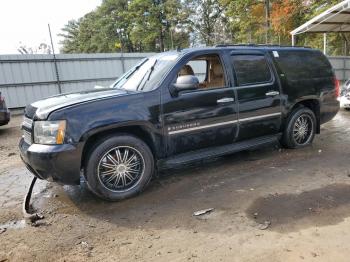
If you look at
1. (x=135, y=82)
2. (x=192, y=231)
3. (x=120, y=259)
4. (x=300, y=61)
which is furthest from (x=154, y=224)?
(x=300, y=61)

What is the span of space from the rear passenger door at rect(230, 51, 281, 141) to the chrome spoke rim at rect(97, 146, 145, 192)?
177 centimetres

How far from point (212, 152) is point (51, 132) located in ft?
7.43

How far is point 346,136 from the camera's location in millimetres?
7164

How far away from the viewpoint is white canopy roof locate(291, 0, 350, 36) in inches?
568

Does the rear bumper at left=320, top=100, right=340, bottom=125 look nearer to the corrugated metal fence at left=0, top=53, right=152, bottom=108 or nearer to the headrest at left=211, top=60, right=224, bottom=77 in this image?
the headrest at left=211, top=60, right=224, bottom=77

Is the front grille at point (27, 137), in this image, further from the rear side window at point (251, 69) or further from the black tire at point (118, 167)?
the rear side window at point (251, 69)

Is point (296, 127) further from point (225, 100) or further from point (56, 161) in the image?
point (56, 161)

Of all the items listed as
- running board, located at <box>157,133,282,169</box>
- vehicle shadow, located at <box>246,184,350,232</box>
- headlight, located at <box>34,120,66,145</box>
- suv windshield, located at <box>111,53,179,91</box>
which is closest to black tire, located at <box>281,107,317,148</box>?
running board, located at <box>157,133,282,169</box>

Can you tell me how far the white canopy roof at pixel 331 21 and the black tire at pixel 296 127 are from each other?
10131mm

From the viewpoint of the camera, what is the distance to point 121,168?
4312mm

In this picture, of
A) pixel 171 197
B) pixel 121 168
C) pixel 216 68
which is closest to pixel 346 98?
pixel 216 68

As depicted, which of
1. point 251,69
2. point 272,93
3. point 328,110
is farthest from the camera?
point 328,110

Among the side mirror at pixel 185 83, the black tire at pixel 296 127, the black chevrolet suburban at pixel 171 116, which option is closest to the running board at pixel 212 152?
the black chevrolet suburban at pixel 171 116

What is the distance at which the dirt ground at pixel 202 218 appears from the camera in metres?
3.11
